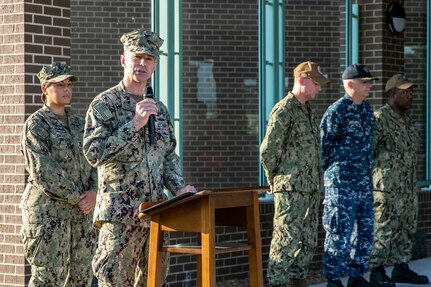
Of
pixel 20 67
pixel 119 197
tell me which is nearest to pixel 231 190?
pixel 119 197

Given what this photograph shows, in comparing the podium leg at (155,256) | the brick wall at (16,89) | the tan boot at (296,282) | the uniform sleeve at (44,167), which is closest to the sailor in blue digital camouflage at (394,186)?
the tan boot at (296,282)

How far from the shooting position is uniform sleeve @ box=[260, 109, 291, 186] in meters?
9.38

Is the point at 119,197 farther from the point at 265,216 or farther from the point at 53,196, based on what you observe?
the point at 265,216

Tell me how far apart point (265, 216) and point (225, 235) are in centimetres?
61

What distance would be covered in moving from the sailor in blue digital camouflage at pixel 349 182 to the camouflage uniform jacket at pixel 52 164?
111 inches

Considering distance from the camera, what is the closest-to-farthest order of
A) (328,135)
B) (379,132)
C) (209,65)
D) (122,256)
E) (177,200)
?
(177,200) → (122,256) → (328,135) → (379,132) → (209,65)

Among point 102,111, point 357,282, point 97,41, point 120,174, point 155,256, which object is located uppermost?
point 97,41

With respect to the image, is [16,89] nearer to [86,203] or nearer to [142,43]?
[86,203]

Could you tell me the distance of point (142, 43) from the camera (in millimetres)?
6227

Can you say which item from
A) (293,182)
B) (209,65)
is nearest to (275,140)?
(293,182)

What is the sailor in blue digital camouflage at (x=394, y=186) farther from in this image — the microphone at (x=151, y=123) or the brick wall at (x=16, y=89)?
the microphone at (x=151, y=123)

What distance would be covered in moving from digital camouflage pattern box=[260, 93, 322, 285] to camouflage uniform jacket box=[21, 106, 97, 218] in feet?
7.13

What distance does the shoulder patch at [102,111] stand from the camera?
6.25 meters

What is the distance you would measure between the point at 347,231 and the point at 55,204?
10.2ft
